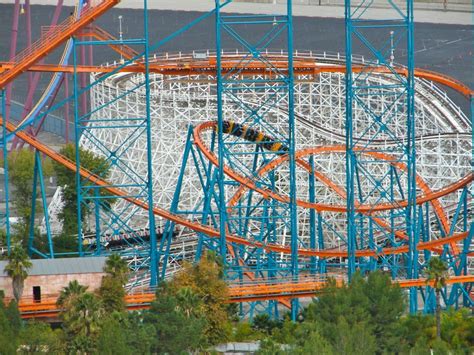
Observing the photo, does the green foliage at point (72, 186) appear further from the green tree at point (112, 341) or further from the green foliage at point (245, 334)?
the green tree at point (112, 341)

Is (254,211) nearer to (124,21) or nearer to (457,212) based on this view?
(457,212)

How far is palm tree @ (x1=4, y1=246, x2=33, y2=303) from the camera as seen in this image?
180 feet

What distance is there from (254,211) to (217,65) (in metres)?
10.7

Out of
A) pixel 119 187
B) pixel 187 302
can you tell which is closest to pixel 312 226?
pixel 119 187

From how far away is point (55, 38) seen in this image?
60719mm

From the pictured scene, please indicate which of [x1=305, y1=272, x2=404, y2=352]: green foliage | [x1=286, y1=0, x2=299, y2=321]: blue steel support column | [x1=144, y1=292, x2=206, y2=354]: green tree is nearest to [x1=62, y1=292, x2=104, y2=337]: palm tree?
[x1=144, y1=292, x2=206, y2=354]: green tree

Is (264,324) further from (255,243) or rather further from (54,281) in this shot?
(54,281)

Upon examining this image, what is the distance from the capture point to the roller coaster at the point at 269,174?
59.0 meters

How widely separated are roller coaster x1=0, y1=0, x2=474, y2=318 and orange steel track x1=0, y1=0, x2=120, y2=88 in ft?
0.18

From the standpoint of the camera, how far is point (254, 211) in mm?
68625

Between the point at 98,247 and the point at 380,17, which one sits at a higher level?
the point at 380,17

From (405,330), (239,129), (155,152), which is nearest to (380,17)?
(155,152)

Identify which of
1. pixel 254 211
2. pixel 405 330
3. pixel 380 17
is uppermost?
pixel 380 17

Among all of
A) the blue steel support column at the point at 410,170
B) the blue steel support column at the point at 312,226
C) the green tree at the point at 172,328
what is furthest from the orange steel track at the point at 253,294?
the blue steel support column at the point at 312,226
